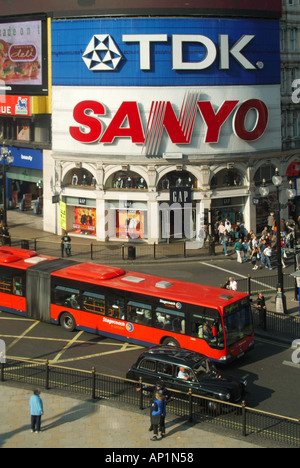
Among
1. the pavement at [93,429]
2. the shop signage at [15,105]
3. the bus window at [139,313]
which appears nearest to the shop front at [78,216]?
the shop signage at [15,105]

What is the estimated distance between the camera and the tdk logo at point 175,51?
45.6 m

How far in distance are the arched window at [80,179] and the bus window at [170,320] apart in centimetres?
2273

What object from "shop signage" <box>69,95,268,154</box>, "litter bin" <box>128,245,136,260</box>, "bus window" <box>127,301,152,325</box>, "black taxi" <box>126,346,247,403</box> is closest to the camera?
"black taxi" <box>126,346,247,403</box>

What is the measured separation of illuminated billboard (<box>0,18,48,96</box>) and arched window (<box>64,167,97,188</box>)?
242 inches

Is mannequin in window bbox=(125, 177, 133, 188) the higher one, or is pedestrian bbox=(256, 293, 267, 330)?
mannequin in window bbox=(125, 177, 133, 188)

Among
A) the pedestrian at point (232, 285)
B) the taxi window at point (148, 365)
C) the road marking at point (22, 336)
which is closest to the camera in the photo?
the taxi window at point (148, 365)

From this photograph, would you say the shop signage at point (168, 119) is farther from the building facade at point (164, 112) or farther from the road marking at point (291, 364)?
the road marking at point (291, 364)

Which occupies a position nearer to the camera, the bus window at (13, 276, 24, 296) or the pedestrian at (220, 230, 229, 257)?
the bus window at (13, 276, 24, 296)

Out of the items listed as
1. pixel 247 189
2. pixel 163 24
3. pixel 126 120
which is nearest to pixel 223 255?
pixel 247 189

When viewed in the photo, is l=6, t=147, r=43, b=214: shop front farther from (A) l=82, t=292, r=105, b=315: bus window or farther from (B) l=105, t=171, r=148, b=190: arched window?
(A) l=82, t=292, r=105, b=315: bus window

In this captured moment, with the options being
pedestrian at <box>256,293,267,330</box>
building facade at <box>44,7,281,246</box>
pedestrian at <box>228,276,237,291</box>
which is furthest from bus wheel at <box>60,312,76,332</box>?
building facade at <box>44,7,281,246</box>

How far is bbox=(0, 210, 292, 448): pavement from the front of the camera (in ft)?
66.5

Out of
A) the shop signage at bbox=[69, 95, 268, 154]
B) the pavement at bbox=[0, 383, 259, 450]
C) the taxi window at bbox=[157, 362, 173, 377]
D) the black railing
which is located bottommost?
the pavement at bbox=[0, 383, 259, 450]

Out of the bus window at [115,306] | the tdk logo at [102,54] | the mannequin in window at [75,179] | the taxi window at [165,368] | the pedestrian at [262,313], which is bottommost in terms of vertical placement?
the taxi window at [165,368]
